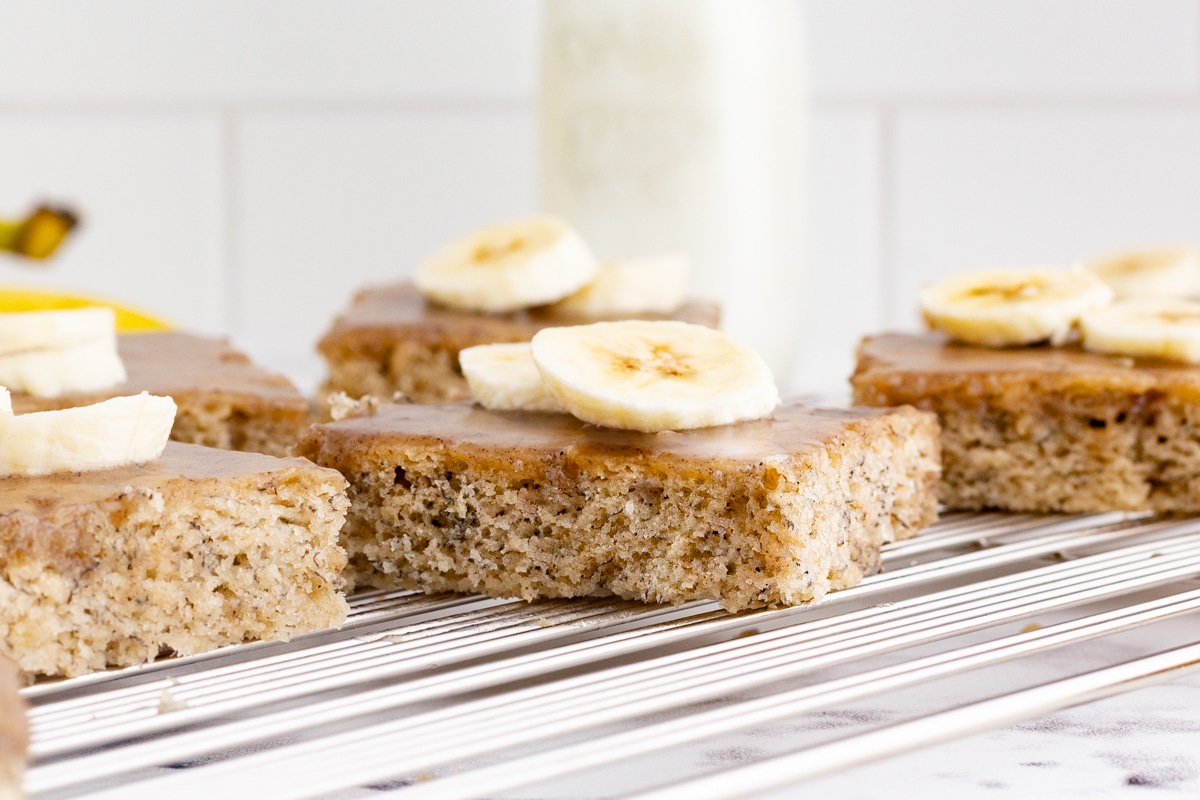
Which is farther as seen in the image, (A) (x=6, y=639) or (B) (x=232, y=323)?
(B) (x=232, y=323)

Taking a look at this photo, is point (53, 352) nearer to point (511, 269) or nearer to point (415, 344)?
point (415, 344)

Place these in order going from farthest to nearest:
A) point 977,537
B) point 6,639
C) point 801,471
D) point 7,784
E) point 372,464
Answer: point 977,537 → point 372,464 → point 801,471 → point 6,639 → point 7,784

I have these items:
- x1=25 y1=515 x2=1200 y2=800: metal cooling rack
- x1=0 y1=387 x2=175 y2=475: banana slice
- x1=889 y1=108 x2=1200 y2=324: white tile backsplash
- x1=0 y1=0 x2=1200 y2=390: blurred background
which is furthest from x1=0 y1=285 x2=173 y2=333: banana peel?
x1=889 y1=108 x2=1200 y2=324: white tile backsplash

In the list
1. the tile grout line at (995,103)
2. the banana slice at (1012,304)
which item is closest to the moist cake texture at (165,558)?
the banana slice at (1012,304)

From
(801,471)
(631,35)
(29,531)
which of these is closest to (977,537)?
(801,471)

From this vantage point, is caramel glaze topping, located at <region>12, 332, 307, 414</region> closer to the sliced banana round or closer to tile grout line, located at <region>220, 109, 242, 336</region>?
the sliced banana round

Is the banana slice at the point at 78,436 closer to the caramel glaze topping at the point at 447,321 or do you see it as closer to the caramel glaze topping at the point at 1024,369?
the caramel glaze topping at the point at 447,321

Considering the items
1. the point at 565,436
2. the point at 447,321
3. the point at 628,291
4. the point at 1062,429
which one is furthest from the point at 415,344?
the point at 1062,429

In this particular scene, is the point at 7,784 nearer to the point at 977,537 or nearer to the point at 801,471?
the point at 801,471

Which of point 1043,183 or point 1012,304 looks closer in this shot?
point 1012,304
